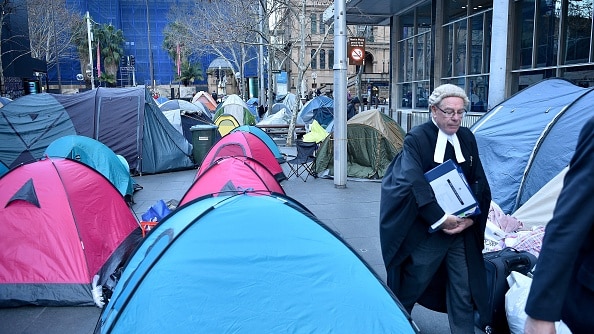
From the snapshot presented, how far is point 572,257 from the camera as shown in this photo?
4.88 feet

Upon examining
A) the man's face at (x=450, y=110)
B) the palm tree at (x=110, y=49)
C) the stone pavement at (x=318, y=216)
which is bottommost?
the stone pavement at (x=318, y=216)

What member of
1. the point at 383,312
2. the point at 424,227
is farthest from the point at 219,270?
the point at 424,227

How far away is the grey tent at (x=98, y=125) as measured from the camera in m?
10.9

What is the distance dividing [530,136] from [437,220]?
3888 millimetres

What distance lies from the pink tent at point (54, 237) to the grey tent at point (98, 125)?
642cm

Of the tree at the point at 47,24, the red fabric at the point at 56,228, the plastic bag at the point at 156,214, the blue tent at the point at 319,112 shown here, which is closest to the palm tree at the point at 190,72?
the tree at the point at 47,24

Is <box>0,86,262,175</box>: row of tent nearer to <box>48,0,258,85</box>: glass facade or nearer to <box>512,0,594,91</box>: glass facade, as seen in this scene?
<box>512,0,594,91</box>: glass facade

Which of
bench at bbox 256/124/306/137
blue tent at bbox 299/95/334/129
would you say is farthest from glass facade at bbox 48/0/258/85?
bench at bbox 256/124/306/137

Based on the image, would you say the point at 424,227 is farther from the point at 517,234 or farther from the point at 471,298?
the point at 517,234

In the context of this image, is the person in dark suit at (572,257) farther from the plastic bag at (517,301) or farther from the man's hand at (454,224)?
the plastic bag at (517,301)

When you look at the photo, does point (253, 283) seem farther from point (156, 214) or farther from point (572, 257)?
point (156, 214)

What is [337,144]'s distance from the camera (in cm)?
982

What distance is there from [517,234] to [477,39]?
36.6ft

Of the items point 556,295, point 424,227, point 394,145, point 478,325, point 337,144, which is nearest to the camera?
point 556,295
